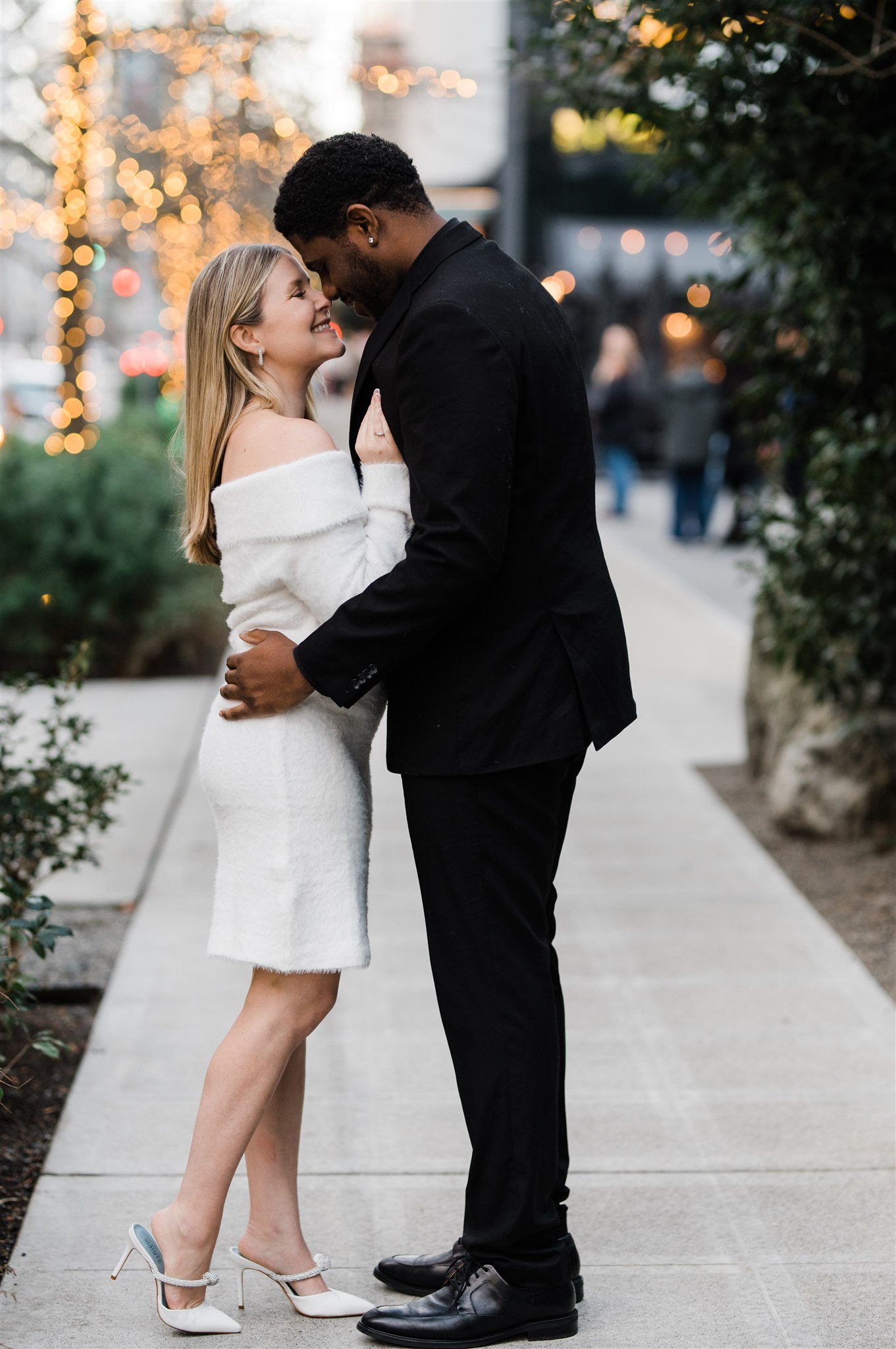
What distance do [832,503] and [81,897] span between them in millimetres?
2939

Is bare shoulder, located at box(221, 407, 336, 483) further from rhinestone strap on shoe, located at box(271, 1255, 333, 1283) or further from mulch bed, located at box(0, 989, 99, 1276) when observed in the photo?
rhinestone strap on shoe, located at box(271, 1255, 333, 1283)

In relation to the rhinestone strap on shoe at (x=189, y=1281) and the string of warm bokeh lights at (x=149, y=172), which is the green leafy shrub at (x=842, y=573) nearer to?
the rhinestone strap on shoe at (x=189, y=1281)

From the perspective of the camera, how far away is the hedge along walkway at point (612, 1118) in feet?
9.50

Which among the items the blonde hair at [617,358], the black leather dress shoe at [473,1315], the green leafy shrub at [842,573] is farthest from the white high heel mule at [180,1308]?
the blonde hair at [617,358]

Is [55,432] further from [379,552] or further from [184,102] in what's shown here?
[379,552]

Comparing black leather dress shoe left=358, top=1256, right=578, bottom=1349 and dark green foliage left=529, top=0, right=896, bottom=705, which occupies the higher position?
dark green foliage left=529, top=0, right=896, bottom=705

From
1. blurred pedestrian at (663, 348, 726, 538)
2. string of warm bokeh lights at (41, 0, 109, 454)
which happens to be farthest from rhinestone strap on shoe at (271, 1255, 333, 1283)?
blurred pedestrian at (663, 348, 726, 538)

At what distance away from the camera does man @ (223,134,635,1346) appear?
8.02ft

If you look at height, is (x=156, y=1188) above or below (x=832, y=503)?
below

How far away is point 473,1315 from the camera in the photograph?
2.67 meters

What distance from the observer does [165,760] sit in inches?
291

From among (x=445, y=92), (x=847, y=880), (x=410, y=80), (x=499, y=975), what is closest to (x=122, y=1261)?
(x=499, y=975)

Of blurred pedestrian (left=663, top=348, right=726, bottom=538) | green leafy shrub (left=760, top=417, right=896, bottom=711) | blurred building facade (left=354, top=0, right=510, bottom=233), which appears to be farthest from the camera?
blurred pedestrian (left=663, top=348, right=726, bottom=538)

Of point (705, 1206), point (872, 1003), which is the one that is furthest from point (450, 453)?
point (872, 1003)
